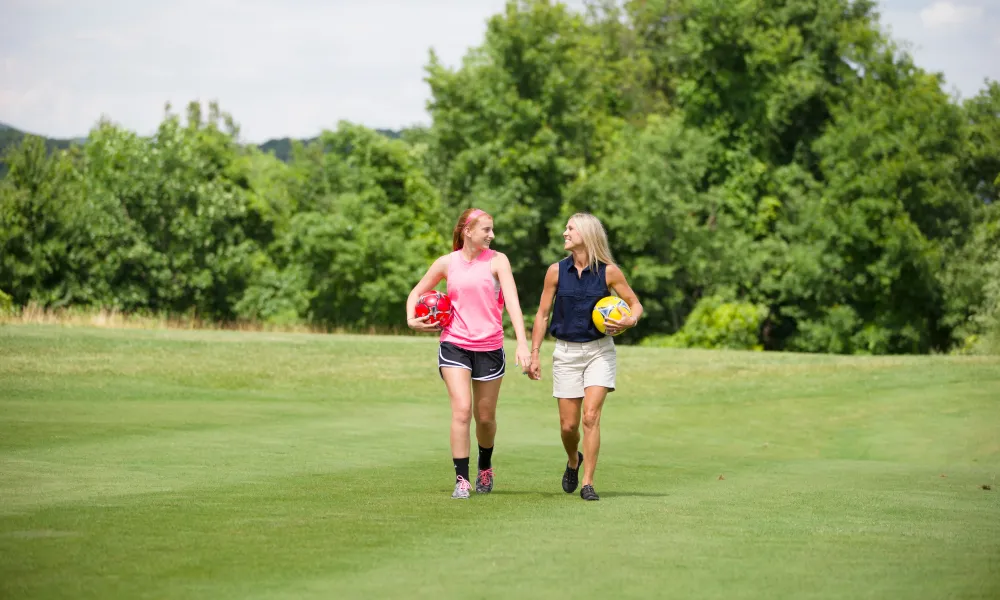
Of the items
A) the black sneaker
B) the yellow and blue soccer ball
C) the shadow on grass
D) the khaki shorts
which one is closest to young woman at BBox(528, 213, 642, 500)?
the khaki shorts

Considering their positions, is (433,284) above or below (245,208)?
below

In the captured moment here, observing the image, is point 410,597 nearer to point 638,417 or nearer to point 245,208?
point 638,417

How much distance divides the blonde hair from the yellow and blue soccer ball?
1.19 feet

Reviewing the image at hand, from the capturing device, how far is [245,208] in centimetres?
6600

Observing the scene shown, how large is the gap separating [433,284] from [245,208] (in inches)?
2264

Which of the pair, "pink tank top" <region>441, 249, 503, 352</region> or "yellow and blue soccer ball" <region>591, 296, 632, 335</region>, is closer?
"yellow and blue soccer ball" <region>591, 296, 632, 335</region>

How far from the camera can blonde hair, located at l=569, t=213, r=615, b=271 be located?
10188 mm

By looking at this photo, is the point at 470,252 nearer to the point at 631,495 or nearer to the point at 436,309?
the point at 436,309

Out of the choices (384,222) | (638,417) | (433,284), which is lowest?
(638,417)

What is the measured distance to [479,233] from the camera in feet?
32.9

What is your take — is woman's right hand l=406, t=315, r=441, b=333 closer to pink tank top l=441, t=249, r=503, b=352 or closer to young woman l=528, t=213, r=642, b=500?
pink tank top l=441, t=249, r=503, b=352

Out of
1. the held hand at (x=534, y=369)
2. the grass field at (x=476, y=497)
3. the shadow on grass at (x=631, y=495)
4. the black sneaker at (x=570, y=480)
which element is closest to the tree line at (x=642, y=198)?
the grass field at (x=476, y=497)

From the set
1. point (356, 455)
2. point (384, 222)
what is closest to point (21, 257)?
point (384, 222)

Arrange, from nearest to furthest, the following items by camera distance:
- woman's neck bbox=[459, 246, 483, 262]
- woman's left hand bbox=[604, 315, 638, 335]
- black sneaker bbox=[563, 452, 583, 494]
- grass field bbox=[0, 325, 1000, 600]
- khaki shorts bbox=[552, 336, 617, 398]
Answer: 1. grass field bbox=[0, 325, 1000, 600]
2. woman's left hand bbox=[604, 315, 638, 335]
3. woman's neck bbox=[459, 246, 483, 262]
4. khaki shorts bbox=[552, 336, 617, 398]
5. black sneaker bbox=[563, 452, 583, 494]
